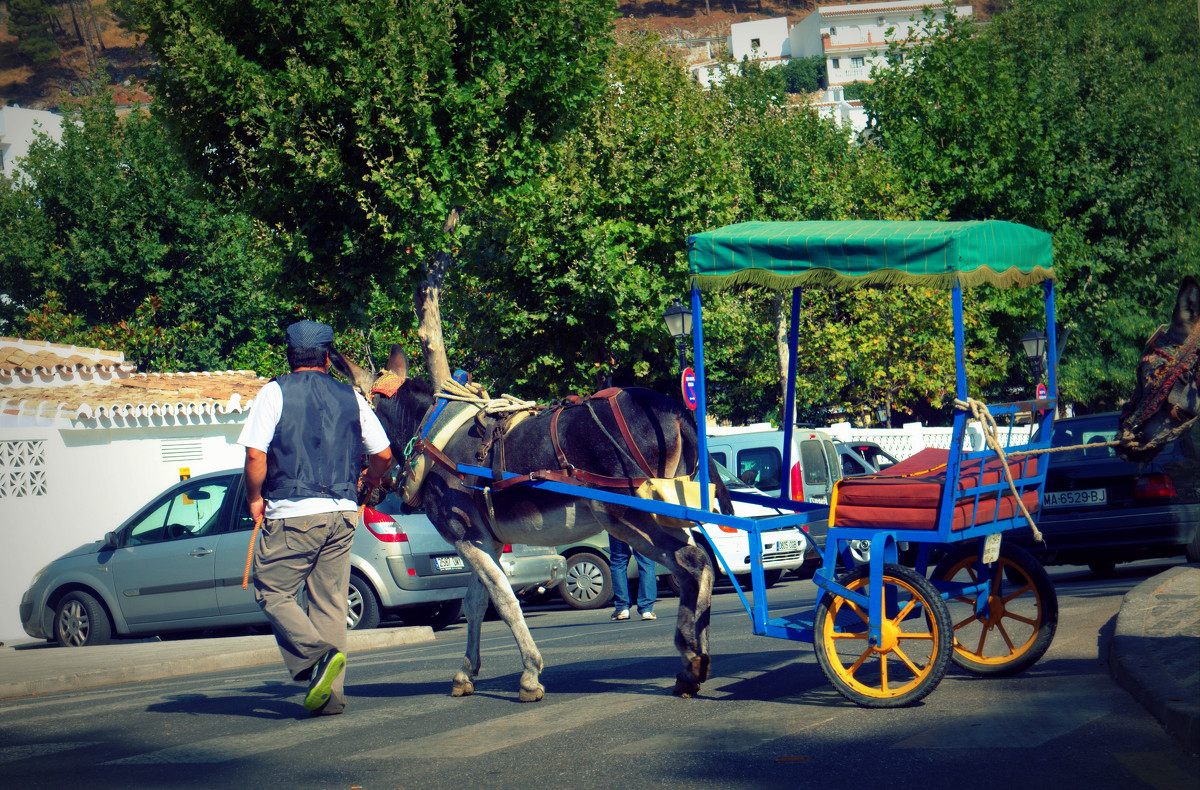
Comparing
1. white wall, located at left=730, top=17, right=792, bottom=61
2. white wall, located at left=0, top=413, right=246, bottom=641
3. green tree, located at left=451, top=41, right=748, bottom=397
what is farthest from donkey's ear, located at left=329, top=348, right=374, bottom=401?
white wall, located at left=730, top=17, right=792, bottom=61

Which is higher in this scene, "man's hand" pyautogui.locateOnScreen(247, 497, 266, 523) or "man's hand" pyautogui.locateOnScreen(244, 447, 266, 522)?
"man's hand" pyautogui.locateOnScreen(244, 447, 266, 522)

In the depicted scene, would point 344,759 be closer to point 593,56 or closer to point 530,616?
point 530,616

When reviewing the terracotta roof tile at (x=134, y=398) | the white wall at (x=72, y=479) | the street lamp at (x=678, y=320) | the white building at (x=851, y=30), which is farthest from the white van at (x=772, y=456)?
the white building at (x=851, y=30)

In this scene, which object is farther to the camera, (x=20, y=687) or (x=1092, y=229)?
(x=1092, y=229)

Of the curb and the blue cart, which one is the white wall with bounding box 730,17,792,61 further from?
the blue cart

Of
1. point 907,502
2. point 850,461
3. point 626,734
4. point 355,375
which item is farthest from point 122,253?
point 907,502

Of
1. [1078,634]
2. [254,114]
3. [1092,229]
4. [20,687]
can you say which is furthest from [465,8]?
[1092,229]

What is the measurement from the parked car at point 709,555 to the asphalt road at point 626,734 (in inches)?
237

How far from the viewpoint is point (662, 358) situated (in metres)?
26.2

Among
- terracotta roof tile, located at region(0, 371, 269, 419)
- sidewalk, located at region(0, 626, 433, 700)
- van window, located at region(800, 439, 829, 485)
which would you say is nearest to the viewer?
sidewalk, located at region(0, 626, 433, 700)

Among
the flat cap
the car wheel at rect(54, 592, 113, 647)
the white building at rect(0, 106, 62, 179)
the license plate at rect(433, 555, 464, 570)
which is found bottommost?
the car wheel at rect(54, 592, 113, 647)

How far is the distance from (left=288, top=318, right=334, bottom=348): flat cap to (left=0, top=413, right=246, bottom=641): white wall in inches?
436

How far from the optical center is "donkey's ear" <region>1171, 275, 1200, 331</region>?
6.27m

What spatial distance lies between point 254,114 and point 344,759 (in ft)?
38.2
